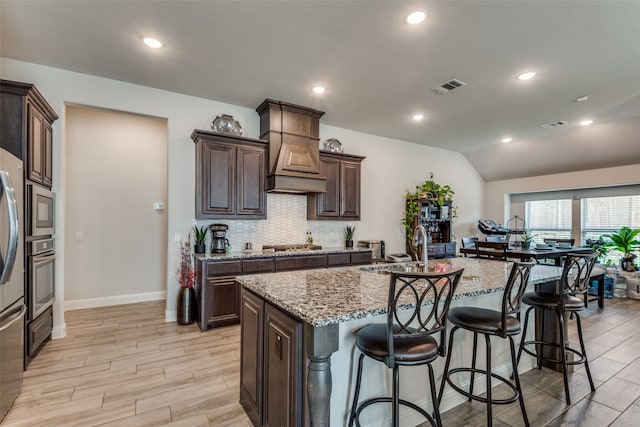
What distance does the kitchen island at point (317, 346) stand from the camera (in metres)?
1.36

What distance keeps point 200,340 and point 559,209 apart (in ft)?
25.8

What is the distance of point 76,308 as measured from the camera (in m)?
4.41

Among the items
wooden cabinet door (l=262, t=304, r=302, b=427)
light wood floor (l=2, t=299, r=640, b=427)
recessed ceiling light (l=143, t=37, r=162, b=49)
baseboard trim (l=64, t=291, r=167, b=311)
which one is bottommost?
light wood floor (l=2, t=299, r=640, b=427)

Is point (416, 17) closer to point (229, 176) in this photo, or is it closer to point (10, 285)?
point (229, 176)

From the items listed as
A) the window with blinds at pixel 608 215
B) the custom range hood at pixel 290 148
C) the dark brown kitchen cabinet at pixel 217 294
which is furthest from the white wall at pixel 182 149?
the window with blinds at pixel 608 215

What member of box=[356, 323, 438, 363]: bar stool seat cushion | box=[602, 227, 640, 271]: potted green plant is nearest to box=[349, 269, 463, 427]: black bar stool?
box=[356, 323, 438, 363]: bar stool seat cushion

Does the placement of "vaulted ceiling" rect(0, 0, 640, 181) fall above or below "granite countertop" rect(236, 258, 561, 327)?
above

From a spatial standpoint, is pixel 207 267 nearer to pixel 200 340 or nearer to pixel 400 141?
pixel 200 340

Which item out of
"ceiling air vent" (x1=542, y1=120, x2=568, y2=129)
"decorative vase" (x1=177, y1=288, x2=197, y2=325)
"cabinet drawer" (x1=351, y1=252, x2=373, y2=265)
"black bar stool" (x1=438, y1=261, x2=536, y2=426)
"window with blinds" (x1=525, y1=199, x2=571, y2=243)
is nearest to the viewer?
"black bar stool" (x1=438, y1=261, x2=536, y2=426)

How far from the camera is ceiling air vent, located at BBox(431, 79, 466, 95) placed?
12.1 ft

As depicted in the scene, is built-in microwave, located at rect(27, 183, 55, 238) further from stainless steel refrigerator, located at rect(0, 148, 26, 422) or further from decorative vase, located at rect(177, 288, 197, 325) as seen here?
decorative vase, located at rect(177, 288, 197, 325)

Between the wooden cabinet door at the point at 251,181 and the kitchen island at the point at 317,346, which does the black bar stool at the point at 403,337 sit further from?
the wooden cabinet door at the point at 251,181

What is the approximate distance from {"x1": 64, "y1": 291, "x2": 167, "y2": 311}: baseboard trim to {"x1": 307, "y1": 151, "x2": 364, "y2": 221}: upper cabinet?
2.83m

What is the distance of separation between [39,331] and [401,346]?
11.3ft
